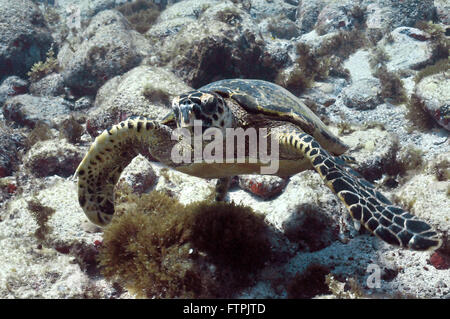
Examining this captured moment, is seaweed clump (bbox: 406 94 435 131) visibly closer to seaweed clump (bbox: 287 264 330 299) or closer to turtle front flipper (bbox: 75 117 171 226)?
seaweed clump (bbox: 287 264 330 299)

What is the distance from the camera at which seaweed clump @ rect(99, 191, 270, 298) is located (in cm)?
300

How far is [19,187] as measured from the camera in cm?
560

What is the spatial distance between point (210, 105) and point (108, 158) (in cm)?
168

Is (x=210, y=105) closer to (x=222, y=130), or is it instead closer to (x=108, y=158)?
(x=222, y=130)

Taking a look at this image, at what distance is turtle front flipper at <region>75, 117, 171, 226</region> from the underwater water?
0.06 feet

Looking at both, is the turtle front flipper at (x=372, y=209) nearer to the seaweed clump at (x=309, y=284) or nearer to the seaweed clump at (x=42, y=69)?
the seaweed clump at (x=309, y=284)

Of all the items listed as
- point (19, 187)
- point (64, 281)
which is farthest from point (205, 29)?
point (64, 281)

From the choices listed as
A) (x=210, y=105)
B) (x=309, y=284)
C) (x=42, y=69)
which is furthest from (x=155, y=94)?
(x=42, y=69)

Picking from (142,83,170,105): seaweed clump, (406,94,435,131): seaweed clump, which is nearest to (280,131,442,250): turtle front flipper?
(142,83,170,105): seaweed clump

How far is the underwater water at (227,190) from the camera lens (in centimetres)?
302

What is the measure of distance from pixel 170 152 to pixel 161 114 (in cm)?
248

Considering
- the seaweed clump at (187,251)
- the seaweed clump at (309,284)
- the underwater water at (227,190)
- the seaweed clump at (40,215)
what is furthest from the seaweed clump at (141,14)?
the seaweed clump at (309,284)
